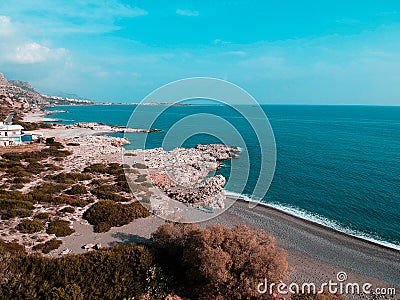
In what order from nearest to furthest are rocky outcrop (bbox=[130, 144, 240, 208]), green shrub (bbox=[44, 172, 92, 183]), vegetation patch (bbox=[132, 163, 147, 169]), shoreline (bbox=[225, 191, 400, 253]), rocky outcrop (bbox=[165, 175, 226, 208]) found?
shoreline (bbox=[225, 191, 400, 253])
rocky outcrop (bbox=[165, 175, 226, 208])
rocky outcrop (bbox=[130, 144, 240, 208])
green shrub (bbox=[44, 172, 92, 183])
vegetation patch (bbox=[132, 163, 147, 169])

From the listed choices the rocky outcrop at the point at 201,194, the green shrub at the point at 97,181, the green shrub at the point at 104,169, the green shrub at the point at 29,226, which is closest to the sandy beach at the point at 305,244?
the rocky outcrop at the point at 201,194

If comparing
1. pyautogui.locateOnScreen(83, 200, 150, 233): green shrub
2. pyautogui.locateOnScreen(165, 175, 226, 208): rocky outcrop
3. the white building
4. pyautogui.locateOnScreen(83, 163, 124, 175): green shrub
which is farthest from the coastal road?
the white building

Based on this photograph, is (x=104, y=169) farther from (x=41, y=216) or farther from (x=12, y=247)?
(x=12, y=247)

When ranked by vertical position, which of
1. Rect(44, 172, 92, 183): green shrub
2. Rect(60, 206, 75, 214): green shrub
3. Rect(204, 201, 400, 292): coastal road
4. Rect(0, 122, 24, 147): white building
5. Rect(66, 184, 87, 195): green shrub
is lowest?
Rect(204, 201, 400, 292): coastal road

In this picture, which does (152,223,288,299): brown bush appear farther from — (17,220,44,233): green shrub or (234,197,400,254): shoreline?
(234,197,400,254): shoreline

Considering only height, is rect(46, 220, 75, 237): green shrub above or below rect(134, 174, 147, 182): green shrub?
below

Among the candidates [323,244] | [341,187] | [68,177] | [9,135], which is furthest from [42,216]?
[341,187]

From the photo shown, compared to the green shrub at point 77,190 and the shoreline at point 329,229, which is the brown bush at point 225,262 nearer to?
the shoreline at point 329,229

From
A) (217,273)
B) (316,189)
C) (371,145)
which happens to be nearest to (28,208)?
(217,273)
